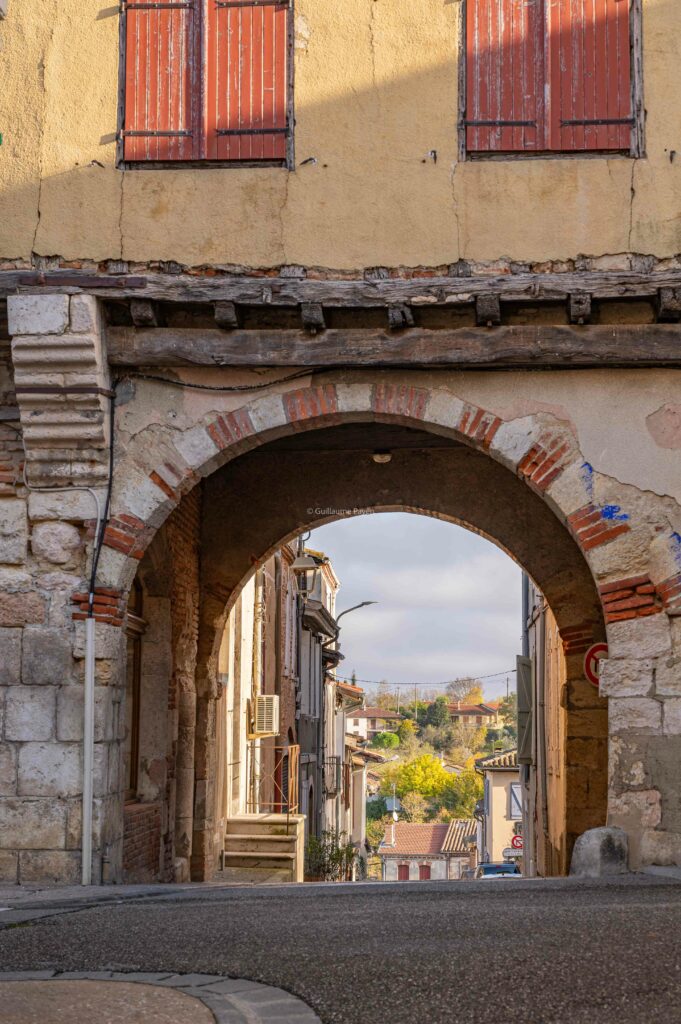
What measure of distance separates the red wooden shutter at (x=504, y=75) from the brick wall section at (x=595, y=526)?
2457mm

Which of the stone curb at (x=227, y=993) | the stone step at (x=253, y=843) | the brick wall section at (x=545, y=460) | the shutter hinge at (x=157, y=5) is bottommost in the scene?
the stone step at (x=253, y=843)

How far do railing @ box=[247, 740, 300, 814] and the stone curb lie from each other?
45.4 feet

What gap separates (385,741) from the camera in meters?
103

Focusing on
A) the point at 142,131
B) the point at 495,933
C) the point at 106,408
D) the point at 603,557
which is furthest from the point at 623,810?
the point at 142,131

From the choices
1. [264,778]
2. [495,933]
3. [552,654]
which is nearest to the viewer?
[495,933]

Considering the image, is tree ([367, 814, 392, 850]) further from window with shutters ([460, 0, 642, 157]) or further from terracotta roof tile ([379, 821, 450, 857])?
window with shutters ([460, 0, 642, 157])

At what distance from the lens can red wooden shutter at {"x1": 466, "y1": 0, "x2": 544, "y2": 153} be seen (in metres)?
8.77

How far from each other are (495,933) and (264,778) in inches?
627

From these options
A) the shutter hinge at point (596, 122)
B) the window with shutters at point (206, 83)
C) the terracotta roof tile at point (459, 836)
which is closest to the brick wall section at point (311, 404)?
the window with shutters at point (206, 83)

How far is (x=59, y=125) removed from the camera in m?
8.91

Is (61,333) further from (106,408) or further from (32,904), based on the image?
(32,904)

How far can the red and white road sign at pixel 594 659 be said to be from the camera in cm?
1119

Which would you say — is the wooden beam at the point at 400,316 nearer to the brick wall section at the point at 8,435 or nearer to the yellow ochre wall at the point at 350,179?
the yellow ochre wall at the point at 350,179

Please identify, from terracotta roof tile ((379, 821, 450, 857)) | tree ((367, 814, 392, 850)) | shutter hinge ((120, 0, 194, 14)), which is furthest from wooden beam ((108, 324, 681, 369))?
tree ((367, 814, 392, 850))
